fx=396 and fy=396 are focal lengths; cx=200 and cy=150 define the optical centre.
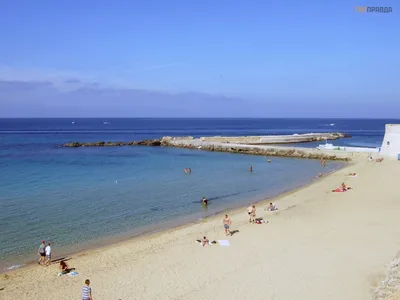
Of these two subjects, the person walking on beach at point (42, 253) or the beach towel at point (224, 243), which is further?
the beach towel at point (224, 243)

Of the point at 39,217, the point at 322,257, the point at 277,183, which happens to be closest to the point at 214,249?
the point at 322,257

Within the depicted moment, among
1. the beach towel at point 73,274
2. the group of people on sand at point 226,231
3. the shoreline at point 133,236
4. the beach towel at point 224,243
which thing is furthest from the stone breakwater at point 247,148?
the beach towel at point 73,274

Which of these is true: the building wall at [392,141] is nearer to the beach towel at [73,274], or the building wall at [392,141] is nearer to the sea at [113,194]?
the sea at [113,194]

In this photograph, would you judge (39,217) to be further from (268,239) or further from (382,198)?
(382,198)

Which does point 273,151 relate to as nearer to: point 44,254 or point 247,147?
point 247,147

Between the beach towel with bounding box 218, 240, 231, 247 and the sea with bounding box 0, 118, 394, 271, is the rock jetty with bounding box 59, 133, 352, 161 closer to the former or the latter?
the sea with bounding box 0, 118, 394, 271

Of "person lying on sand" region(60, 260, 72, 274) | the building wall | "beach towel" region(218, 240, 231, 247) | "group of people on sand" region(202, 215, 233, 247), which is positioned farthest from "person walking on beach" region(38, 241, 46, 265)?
the building wall
